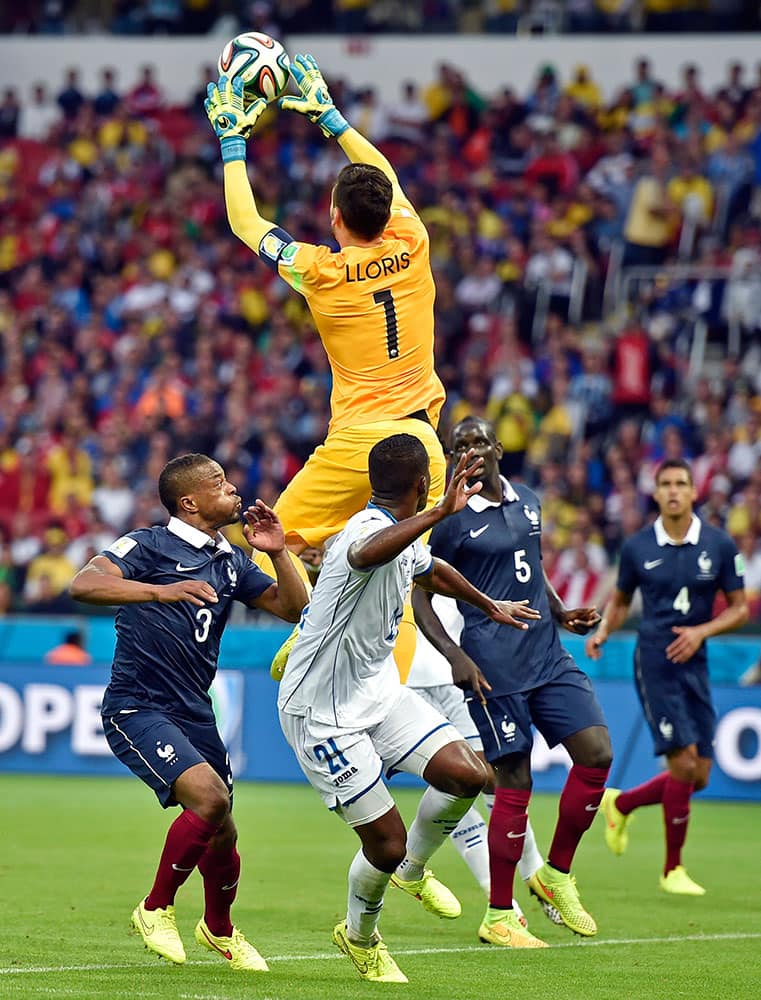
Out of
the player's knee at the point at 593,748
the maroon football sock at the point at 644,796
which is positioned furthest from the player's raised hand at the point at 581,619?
the maroon football sock at the point at 644,796

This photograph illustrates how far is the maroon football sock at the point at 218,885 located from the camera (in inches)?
316

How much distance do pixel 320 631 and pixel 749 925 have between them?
336 cm

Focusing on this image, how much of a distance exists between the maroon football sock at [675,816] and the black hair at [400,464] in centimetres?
438

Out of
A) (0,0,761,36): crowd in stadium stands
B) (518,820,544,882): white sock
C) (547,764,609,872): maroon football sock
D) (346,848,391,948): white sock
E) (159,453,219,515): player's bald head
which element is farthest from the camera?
(0,0,761,36): crowd in stadium stands

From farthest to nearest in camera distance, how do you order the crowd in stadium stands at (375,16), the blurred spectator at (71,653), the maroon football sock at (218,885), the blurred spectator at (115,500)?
the crowd in stadium stands at (375,16)
the blurred spectator at (115,500)
the blurred spectator at (71,653)
the maroon football sock at (218,885)

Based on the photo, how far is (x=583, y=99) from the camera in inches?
985

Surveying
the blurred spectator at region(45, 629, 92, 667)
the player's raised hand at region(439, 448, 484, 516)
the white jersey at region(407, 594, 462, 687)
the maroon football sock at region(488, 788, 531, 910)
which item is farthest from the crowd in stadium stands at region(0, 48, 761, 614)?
the player's raised hand at region(439, 448, 484, 516)

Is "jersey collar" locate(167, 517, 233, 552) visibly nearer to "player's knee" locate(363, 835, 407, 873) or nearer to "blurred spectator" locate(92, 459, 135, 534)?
"player's knee" locate(363, 835, 407, 873)

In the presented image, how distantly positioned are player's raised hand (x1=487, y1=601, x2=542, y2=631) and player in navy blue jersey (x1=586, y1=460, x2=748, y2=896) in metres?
2.86

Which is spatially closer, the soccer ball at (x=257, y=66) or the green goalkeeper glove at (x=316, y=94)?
the soccer ball at (x=257, y=66)

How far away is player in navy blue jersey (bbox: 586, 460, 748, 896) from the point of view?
36.5ft

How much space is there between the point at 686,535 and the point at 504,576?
8.10ft

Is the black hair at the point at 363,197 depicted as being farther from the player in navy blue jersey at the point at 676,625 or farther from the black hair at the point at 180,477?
the player in navy blue jersey at the point at 676,625

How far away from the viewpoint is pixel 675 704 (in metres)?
11.2
